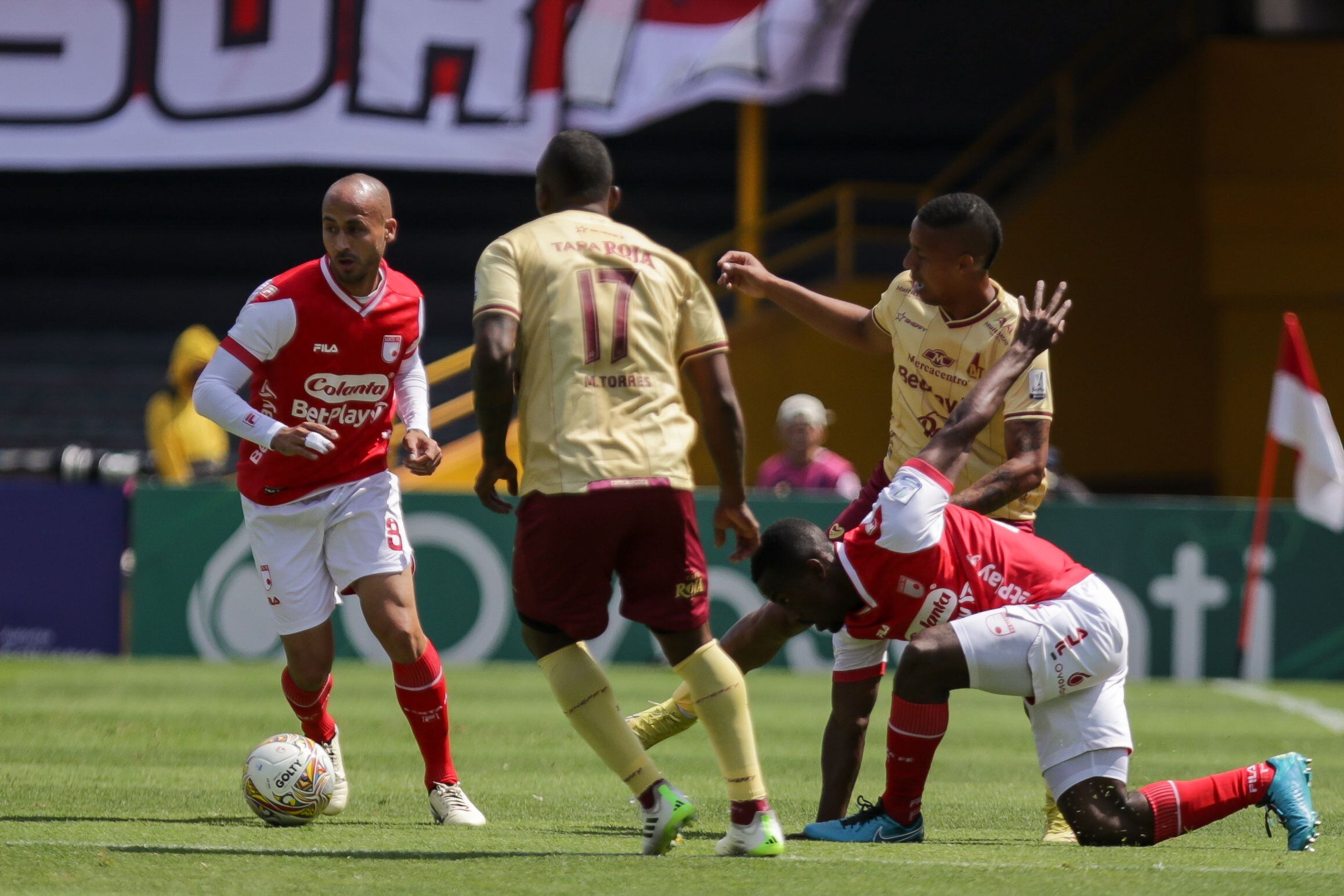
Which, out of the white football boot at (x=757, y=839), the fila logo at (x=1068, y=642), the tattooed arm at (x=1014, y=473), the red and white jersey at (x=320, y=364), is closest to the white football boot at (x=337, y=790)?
the red and white jersey at (x=320, y=364)

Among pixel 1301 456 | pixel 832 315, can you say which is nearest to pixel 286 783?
pixel 832 315

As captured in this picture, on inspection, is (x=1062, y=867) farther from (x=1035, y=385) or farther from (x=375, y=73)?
(x=375, y=73)

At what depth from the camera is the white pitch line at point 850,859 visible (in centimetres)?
477

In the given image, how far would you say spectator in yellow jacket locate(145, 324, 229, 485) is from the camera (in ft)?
52.0

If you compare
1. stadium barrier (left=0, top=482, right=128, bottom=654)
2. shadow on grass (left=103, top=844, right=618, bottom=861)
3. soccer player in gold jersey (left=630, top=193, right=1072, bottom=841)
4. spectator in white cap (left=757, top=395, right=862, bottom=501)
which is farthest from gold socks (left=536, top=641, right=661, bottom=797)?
stadium barrier (left=0, top=482, right=128, bottom=654)

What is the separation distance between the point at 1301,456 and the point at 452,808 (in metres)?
8.49

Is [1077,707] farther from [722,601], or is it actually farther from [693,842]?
[722,601]

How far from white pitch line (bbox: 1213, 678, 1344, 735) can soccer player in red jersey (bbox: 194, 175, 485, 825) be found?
6.08 meters

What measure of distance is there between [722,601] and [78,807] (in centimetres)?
728

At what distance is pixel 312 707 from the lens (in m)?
6.16

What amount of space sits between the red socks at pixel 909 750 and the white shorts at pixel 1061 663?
174 mm

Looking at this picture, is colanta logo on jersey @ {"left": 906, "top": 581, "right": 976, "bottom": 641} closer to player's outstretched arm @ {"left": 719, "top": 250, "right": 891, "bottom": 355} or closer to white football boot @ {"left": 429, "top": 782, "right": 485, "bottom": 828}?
player's outstretched arm @ {"left": 719, "top": 250, "right": 891, "bottom": 355}

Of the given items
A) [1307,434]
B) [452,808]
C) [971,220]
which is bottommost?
[452,808]

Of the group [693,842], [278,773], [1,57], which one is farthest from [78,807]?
[1,57]
